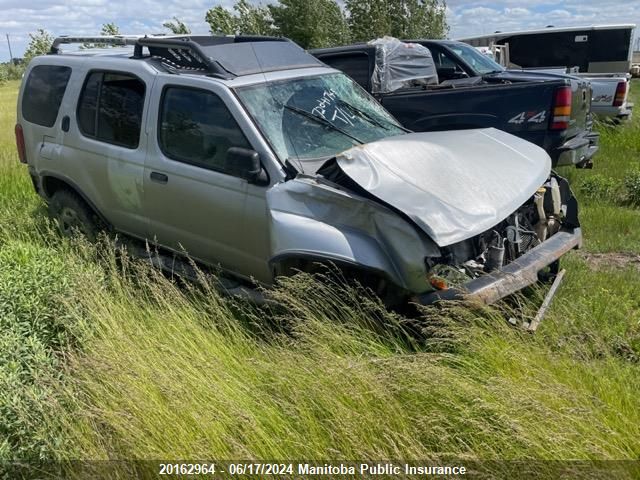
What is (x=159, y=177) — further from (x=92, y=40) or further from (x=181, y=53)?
(x=92, y=40)

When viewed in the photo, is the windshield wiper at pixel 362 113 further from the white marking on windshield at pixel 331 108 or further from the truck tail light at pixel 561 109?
the truck tail light at pixel 561 109

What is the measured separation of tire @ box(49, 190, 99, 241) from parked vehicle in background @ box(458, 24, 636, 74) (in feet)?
44.6

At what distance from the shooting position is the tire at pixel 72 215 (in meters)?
5.24

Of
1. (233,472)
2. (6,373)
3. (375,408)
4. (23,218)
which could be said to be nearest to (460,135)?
(375,408)

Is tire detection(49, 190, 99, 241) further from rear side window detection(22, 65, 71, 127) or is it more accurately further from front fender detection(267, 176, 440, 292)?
front fender detection(267, 176, 440, 292)

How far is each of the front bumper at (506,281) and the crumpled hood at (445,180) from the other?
303 millimetres

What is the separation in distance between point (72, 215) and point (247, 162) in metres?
2.66

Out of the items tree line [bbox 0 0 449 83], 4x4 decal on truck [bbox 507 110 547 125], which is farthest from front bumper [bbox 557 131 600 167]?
tree line [bbox 0 0 449 83]

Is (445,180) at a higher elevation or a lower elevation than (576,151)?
higher

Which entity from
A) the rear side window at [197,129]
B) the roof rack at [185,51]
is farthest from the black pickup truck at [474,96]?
the rear side window at [197,129]

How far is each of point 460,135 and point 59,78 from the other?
3.86 metres

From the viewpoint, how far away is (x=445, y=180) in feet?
11.4

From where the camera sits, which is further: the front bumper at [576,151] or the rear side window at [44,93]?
the front bumper at [576,151]

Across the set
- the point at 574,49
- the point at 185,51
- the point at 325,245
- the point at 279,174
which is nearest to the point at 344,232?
the point at 325,245
